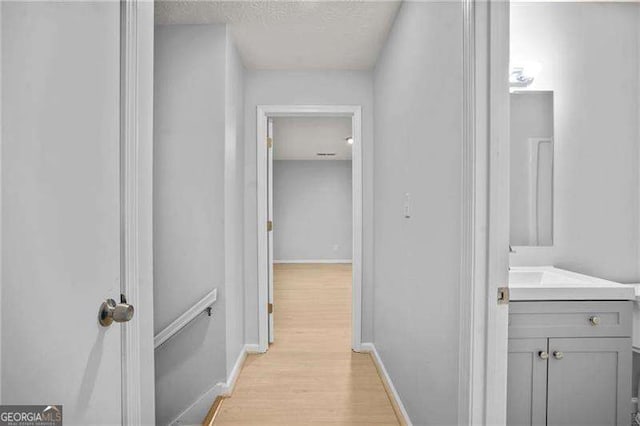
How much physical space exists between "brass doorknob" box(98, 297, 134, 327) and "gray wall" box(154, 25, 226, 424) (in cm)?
137

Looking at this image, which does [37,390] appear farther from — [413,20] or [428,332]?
[413,20]

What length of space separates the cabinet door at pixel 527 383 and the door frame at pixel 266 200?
155 cm

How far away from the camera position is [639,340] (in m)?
1.52

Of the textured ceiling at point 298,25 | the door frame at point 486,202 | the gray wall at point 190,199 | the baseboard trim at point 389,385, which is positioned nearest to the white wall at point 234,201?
the gray wall at point 190,199

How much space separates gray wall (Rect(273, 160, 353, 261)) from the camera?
24.9 ft

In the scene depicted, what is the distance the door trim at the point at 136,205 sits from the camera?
893mm

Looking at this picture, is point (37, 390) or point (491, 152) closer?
point (37, 390)

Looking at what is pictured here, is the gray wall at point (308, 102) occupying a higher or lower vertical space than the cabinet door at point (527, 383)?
higher

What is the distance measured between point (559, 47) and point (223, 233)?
2.27 meters

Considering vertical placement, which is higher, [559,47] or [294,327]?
[559,47]

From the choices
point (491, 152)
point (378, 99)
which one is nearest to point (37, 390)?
point (491, 152)

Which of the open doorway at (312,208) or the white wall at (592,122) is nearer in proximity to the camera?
the white wall at (592,122)

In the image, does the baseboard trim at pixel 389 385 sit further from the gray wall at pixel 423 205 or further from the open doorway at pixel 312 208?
the open doorway at pixel 312 208

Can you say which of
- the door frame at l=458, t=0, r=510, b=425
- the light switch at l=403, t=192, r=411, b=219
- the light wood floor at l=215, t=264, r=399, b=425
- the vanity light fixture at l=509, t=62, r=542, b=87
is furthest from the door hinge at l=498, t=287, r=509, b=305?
the vanity light fixture at l=509, t=62, r=542, b=87
